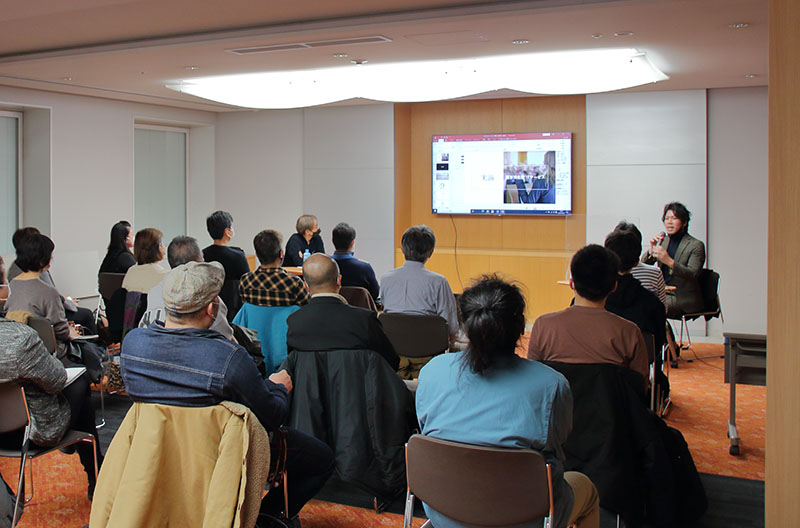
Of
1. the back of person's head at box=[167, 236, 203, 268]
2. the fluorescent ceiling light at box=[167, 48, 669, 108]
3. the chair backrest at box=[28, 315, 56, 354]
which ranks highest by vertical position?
the fluorescent ceiling light at box=[167, 48, 669, 108]

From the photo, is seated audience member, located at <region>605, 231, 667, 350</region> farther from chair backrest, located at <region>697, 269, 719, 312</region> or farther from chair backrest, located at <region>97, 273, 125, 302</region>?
chair backrest, located at <region>97, 273, 125, 302</region>

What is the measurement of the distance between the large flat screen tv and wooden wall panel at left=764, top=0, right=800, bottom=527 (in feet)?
21.9

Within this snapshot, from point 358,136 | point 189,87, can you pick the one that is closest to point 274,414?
point 189,87

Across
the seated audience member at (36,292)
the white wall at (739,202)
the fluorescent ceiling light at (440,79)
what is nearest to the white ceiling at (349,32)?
the fluorescent ceiling light at (440,79)

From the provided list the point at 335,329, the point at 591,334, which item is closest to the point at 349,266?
the point at 335,329

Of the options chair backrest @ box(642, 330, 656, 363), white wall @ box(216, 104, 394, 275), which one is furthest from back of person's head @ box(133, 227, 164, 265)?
white wall @ box(216, 104, 394, 275)

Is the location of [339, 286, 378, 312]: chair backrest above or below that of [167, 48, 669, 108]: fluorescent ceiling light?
below

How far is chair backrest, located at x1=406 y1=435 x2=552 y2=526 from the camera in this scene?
7.61 feet

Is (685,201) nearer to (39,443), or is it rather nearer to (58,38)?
(58,38)

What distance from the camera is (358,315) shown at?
3.52 meters

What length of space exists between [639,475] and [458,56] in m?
4.38

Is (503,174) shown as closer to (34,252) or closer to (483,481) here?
(34,252)

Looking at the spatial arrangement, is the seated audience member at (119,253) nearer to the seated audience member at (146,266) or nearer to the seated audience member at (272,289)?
the seated audience member at (146,266)

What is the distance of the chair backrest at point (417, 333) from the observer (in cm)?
455
